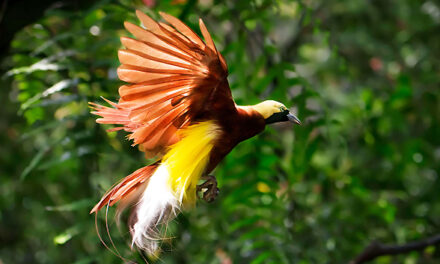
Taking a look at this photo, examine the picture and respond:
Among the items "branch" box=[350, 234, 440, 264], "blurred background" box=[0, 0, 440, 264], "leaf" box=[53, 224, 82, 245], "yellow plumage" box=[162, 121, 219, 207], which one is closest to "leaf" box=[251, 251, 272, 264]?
"blurred background" box=[0, 0, 440, 264]

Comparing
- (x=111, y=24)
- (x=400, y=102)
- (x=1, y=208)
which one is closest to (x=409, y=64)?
(x=400, y=102)

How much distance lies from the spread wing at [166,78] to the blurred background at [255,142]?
273 millimetres

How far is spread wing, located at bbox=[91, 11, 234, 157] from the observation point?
852 mm

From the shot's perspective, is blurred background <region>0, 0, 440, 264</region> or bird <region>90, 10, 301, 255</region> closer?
bird <region>90, 10, 301, 255</region>

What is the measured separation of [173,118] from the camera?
975mm

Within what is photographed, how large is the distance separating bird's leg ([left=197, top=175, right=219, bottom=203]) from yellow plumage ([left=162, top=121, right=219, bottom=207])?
70 mm

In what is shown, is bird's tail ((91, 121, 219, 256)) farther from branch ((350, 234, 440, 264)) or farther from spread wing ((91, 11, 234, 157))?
branch ((350, 234, 440, 264))

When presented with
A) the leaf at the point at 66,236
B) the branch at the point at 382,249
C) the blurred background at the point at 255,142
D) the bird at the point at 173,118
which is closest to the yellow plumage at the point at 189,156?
the bird at the point at 173,118

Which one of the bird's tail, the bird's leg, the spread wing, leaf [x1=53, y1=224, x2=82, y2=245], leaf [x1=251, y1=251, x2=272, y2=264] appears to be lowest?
leaf [x1=251, y1=251, x2=272, y2=264]

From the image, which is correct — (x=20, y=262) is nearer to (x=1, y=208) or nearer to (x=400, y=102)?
(x=1, y=208)

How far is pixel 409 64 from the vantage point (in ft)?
11.3

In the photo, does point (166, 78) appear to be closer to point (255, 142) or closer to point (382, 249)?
point (255, 142)

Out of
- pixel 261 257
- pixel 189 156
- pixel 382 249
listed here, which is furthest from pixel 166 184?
pixel 382 249

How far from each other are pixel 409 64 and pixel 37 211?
2.52 metres
